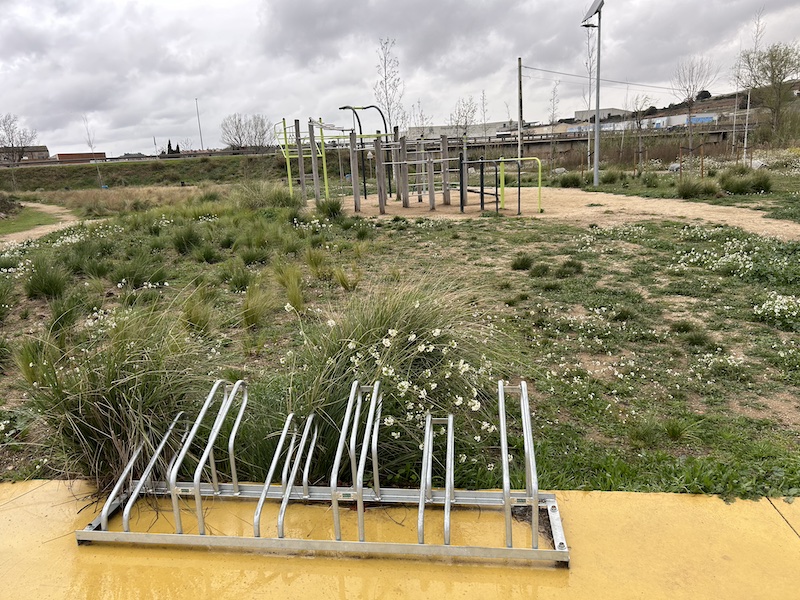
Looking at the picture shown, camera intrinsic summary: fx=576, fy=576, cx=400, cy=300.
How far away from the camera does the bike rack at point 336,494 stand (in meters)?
2.03

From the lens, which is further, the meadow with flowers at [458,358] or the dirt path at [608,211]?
the dirt path at [608,211]

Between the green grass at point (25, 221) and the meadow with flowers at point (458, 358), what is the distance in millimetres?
11196

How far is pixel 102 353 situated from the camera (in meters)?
2.70

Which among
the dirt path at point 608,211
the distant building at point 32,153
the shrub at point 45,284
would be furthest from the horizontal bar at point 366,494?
the distant building at point 32,153

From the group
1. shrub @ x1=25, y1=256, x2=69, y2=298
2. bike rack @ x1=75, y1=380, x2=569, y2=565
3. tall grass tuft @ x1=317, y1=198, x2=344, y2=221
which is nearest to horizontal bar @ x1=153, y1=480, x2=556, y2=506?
bike rack @ x1=75, y1=380, x2=569, y2=565

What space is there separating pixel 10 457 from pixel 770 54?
127 feet

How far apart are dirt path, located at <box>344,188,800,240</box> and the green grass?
9.39 metres

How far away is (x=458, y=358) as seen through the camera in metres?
3.11

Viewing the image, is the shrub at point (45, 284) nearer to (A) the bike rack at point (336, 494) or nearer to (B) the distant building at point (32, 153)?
(A) the bike rack at point (336, 494)

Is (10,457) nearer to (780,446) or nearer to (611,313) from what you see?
(780,446)

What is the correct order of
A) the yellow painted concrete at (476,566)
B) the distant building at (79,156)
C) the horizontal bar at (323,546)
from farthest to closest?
the distant building at (79,156) → the horizontal bar at (323,546) → the yellow painted concrete at (476,566)

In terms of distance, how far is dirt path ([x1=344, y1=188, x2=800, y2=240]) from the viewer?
949 cm

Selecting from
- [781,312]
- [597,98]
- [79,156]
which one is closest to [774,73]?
[597,98]

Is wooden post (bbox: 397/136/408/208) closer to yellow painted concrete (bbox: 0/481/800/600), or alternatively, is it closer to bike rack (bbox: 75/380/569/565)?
bike rack (bbox: 75/380/569/565)
